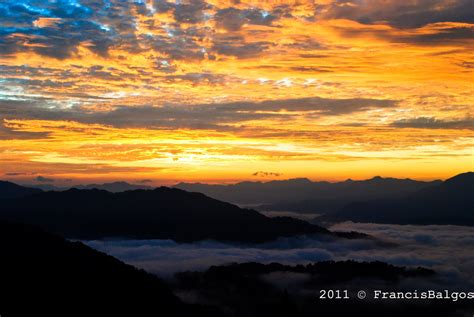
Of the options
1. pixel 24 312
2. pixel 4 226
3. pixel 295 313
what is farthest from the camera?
pixel 295 313

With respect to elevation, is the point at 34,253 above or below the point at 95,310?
above

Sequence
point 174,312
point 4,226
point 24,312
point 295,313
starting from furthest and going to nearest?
point 295,313 → point 4,226 → point 174,312 → point 24,312

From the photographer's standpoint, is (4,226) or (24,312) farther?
(4,226)

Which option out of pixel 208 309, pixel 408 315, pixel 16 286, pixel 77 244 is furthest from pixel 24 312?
pixel 408 315

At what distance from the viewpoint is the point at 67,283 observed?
124000 mm

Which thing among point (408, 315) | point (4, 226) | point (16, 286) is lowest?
point (408, 315)

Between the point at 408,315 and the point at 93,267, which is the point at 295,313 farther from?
the point at 93,267

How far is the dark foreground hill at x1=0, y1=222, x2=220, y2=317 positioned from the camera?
111 meters

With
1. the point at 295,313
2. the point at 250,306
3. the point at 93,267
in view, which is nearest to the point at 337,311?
the point at 295,313

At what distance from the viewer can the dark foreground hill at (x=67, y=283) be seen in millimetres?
111175

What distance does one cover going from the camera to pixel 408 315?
19862 cm

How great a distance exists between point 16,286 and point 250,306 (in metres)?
104

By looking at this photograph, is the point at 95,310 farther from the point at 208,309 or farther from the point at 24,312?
the point at 208,309

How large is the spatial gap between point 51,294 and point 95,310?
10.5 meters
